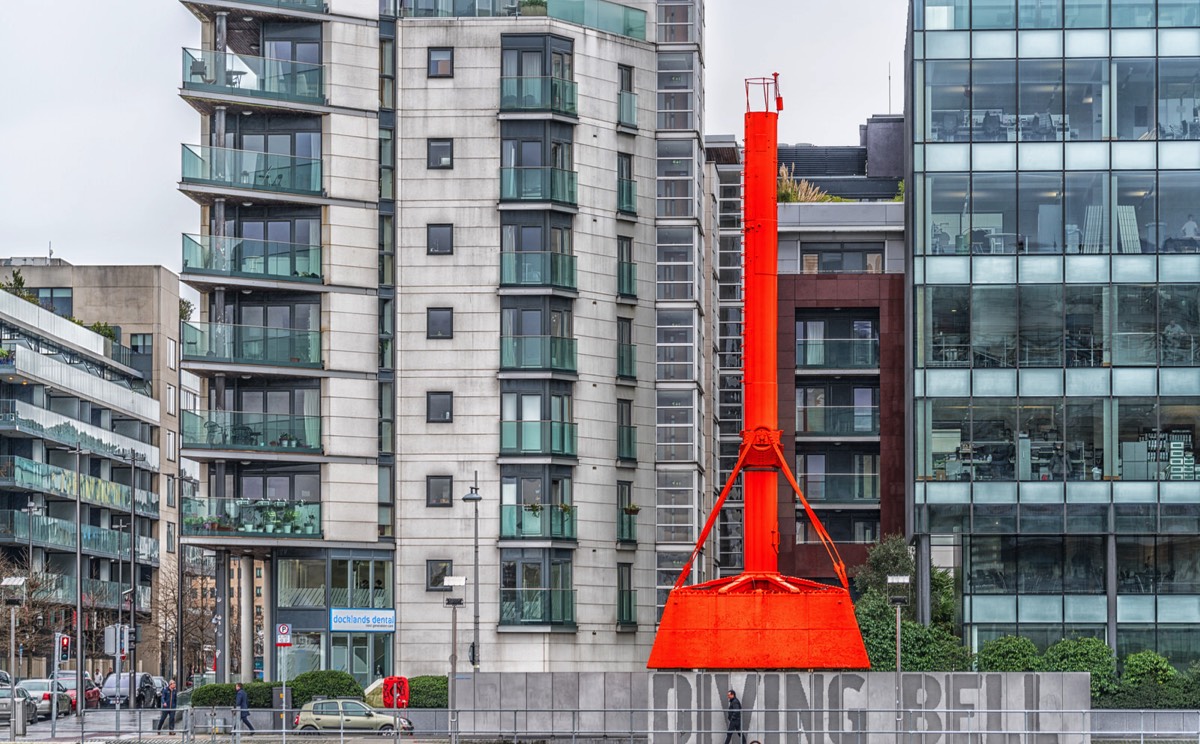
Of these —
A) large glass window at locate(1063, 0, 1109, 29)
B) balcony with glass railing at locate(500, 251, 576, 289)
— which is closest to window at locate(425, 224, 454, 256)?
balcony with glass railing at locate(500, 251, 576, 289)

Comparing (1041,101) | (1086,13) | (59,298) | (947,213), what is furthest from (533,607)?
(59,298)

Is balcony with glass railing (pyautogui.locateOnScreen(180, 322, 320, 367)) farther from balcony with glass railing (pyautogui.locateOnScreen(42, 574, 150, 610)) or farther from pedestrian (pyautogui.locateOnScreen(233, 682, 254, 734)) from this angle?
balcony with glass railing (pyautogui.locateOnScreen(42, 574, 150, 610))

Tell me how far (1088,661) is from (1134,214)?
16.4 meters

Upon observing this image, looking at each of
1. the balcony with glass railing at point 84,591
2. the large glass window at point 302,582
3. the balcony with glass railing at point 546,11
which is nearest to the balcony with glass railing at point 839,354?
the balcony with glass railing at point 546,11

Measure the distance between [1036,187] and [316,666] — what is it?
3114cm

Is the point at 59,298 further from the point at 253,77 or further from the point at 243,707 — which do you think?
the point at 243,707

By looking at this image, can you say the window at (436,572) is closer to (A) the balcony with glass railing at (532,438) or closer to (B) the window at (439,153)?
(A) the balcony with glass railing at (532,438)

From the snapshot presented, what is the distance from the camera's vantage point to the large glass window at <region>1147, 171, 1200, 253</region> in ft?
242

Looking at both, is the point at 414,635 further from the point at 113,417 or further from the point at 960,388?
the point at 113,417

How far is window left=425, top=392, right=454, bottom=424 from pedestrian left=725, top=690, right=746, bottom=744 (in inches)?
1076

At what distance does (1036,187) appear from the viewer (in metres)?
74.4

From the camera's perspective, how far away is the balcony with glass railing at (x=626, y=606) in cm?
7781

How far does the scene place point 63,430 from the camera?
378ft

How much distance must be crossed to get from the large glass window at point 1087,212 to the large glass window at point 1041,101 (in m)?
1.78
